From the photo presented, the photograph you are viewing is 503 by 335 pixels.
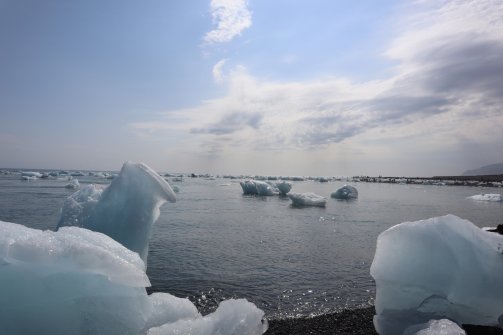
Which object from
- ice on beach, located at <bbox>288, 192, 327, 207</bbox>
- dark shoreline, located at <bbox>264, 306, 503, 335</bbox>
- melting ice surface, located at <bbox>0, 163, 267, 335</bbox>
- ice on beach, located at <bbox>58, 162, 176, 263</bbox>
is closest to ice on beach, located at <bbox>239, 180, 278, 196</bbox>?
ice on beach, located at <bbox>288, 192, 327, 207</bbox>

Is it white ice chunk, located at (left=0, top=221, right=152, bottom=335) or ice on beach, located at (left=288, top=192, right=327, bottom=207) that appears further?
ice on beach, located at (left=288, top=192, right=327, bottom=207)

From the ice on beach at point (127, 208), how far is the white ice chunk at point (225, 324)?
3.86m

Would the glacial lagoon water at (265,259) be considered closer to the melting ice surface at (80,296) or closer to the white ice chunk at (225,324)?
the white ice chunk at (225,324)

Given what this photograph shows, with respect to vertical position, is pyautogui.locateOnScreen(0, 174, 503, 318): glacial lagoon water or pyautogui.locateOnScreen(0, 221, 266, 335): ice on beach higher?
pyautogui.locateOnScreen(0, 221, 266, 335): ice on beach

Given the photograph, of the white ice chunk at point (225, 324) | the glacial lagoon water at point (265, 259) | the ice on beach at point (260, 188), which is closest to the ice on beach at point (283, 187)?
the ice on beach at point (260, 188)

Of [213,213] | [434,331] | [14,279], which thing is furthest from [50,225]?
[434,331]

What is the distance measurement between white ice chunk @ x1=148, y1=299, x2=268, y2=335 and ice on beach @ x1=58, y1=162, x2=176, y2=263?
386 centimetres

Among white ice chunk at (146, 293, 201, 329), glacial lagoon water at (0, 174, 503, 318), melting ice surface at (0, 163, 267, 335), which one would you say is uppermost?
melting ice surface at (0, 163, 267, 335)

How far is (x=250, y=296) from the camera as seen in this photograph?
265 inches

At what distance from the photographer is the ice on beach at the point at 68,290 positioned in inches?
140

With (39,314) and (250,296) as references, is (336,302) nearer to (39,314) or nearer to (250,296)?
(250,296)

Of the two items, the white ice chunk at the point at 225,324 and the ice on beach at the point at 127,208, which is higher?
the ice on beach at the point at 127,208

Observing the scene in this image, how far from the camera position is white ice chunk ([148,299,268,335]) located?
155 inches

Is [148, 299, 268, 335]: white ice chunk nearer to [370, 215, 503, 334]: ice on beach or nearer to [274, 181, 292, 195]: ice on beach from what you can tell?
[370, 215, 503, 334]: ice on beach
